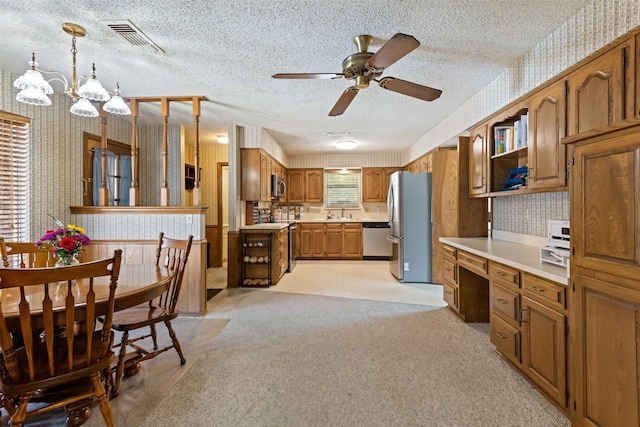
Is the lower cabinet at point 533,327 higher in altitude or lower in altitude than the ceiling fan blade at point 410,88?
lower

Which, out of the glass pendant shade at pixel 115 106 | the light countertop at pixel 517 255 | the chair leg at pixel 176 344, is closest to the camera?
the light countertop at pixel 517 255

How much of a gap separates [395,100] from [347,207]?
3.91 meters

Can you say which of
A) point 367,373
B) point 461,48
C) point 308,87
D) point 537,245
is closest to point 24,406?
point 367,373

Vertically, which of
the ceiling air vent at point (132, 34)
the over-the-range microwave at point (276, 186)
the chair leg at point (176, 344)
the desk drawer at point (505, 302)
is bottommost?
the chair leg at point (176, 344)

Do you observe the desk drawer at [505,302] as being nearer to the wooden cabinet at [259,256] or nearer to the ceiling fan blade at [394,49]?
the ceiling fan blade at [394,49]

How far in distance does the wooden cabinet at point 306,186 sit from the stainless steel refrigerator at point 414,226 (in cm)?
285

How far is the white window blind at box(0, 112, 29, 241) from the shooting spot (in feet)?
9.16

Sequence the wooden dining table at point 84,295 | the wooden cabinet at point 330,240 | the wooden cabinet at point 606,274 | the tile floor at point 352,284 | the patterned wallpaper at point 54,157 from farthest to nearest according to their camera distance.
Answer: the wooden cabinet at point 330,240
the tile floor at point 352,284
the patterned wallpaper at point 54,157
the wooden dining table at point 84,295
the wooden cabinet at point 606,274

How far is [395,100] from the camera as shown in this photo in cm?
366

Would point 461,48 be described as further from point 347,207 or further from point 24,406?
point 347,207

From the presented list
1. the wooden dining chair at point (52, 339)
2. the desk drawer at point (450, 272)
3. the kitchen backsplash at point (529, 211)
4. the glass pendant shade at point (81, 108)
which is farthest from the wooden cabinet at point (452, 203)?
the glass pendant shade at point (81, 108)

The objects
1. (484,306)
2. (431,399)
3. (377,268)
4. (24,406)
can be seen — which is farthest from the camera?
(377,268)

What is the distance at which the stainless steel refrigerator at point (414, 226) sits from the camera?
465 cm

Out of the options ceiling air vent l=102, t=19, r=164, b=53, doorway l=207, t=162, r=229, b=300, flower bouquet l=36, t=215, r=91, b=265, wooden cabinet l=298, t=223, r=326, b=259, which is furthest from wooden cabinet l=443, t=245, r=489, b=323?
doorway l=207, t=162, r=229, b=300
